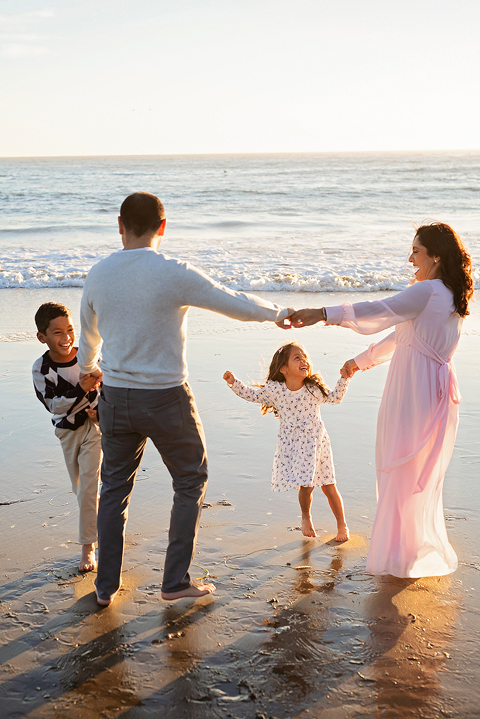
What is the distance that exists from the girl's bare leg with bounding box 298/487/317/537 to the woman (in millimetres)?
457

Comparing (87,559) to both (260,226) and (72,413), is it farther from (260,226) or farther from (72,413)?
(260,226)

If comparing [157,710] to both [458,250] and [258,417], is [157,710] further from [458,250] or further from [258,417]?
[258,417]

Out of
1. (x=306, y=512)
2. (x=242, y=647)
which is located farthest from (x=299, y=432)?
(x=242, y=647)

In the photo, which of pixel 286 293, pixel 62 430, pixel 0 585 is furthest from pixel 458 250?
pixel 286 293

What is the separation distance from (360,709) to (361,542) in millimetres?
1356

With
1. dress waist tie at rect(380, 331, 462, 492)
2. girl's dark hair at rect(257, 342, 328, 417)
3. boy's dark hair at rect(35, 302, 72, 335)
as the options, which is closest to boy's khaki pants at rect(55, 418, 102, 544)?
boy's dark hair at rect(35, 302, 72, 335)

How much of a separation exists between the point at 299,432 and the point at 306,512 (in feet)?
1.52

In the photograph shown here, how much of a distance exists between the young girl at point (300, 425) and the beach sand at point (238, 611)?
0.25 m

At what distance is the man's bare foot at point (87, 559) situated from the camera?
3.34 meters

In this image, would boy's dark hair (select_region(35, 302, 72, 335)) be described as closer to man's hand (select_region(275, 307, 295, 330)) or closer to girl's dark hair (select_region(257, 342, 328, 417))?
man's hand (select_region(275, 307, 295, 330))

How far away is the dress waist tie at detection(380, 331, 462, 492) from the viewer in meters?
3.21

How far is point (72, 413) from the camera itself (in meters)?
3.29

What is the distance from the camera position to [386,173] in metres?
54.0

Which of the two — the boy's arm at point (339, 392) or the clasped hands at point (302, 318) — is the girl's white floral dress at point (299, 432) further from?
the clasped hands at point (302, 318)
